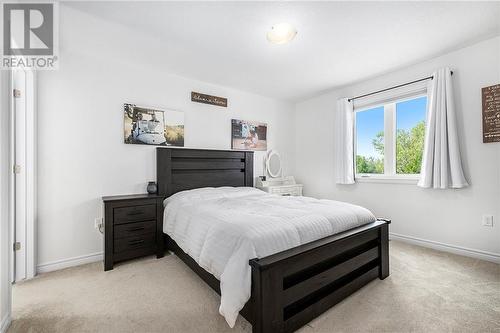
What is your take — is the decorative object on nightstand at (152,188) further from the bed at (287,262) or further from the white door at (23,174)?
the white door at (23,174)

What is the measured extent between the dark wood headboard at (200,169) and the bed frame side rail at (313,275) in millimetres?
2123

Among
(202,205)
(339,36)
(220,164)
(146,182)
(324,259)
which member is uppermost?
(339,36)

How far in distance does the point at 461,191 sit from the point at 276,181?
8.55 ft

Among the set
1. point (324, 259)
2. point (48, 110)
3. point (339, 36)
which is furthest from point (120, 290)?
point (339, 36)

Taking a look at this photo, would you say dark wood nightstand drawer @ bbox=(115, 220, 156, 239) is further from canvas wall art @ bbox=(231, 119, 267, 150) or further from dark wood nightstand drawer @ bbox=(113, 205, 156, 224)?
canvas wall art @ bbox=(231, 119, 267, 150)

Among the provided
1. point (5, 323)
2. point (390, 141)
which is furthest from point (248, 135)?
point (5, 323)

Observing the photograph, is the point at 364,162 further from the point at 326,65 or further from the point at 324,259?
the point at 324,259

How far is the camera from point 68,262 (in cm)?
249

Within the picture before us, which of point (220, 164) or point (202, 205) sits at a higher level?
point (220, 164)

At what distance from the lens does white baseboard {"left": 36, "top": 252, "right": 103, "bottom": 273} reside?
2354 mm

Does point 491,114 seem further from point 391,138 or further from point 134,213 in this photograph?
point 134,213

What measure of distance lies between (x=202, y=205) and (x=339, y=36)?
226cm

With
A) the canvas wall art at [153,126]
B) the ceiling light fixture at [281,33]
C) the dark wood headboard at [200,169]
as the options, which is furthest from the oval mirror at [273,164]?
the ceiling light fixture at [281,33]

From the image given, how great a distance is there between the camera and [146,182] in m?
3.04
